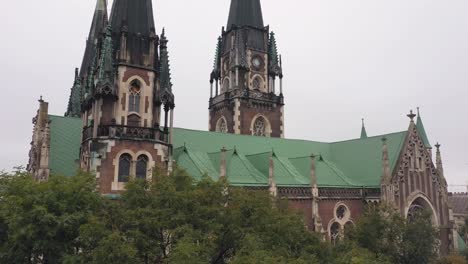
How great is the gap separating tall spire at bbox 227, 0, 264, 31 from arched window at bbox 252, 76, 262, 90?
22.6ft

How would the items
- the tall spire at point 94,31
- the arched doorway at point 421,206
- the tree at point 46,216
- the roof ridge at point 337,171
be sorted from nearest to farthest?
the tree at point 46,216
the arched doorway at point 421,206
the roof ridge at point 337,171
the tall spire at point 94,31

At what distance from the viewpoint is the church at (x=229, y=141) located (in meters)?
28.2

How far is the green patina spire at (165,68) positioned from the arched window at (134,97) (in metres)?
1.65

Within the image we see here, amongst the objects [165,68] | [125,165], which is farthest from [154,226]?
[165,68]

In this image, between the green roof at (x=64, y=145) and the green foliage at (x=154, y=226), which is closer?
the green foliage at (x=154, y=226)

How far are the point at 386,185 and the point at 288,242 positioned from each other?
21157mm

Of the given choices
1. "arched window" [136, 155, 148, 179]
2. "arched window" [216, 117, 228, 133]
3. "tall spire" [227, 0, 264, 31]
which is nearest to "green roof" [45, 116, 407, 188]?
"arched window" [136, 155, 148, 179]

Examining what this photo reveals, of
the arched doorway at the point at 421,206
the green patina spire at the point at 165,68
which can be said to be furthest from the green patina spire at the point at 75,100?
the arched doorway at the point at 421,206

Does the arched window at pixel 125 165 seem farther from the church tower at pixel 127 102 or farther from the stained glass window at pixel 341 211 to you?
the stained glass window at pixel 341 211

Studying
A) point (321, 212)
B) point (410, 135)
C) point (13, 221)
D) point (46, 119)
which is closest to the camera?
point (13, 221)

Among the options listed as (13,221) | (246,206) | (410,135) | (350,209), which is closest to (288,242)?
(246,206)

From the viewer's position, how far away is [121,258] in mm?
15766

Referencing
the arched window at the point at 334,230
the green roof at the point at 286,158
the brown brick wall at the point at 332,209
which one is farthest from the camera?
the arched window at the point at 334,230

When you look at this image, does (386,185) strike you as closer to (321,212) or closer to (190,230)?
(321,212)
